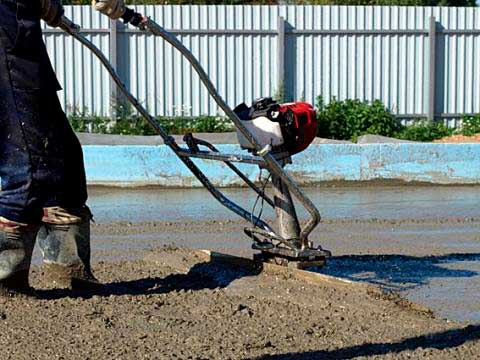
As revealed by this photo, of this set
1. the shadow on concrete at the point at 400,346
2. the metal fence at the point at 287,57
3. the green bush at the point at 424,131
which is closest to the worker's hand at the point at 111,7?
the shadow on concrete at the point at 400,346

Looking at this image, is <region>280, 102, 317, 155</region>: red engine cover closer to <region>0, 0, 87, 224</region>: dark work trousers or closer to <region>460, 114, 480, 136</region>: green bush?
<region>0, 0, 87, 224</region>: dark work trousers

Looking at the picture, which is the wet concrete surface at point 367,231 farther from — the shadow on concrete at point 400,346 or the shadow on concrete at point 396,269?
the shadow on concrete at point 400,346

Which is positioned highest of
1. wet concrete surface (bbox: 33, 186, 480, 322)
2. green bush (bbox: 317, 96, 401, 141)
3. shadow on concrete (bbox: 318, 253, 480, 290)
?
green bush (bbox: 317, 96, 401, 141)

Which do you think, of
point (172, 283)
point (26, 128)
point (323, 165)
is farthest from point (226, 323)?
point (323, 165)

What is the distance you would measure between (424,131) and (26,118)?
13758mm

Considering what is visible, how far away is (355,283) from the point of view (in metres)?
6.05

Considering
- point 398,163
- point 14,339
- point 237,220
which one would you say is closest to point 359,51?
point 398,163

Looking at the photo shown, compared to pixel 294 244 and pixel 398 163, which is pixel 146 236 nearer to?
pixel 294 244

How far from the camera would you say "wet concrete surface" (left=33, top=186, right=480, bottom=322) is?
267 inches

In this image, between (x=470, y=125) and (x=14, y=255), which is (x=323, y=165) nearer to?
(x=470, y=125)

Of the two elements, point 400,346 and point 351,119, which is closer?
point 400,346

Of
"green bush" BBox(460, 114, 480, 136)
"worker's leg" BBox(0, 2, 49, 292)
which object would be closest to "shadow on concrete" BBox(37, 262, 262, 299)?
"worker's leg" BBox(0, 2, 49, 292)

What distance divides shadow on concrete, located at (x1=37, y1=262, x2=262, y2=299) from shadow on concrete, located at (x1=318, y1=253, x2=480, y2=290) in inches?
26.6

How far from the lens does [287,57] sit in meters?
18.8
